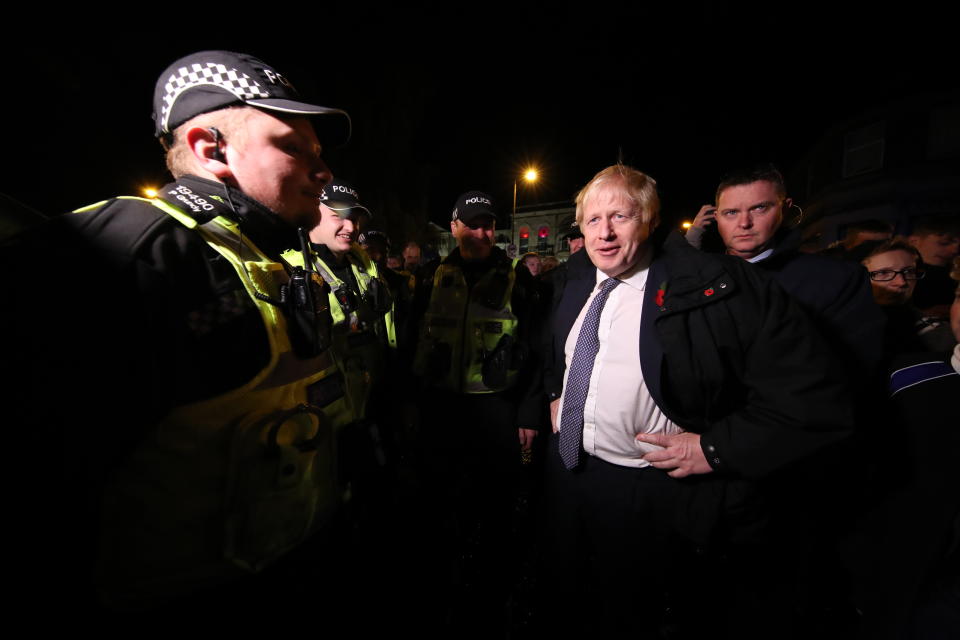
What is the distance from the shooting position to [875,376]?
2086 mm

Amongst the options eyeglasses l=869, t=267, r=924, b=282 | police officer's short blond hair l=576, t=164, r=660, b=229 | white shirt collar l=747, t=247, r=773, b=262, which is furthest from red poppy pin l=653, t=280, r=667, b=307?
A: eyeglasses l=869, t=267, r=924, b=282

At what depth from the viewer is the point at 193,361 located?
3.53 feet

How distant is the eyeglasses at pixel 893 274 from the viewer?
2582 mm

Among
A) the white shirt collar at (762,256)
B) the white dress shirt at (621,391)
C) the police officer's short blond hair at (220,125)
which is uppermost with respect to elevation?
the police officer's short blond hair at (220,125)

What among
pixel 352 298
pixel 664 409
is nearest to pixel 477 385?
pixel 352 298

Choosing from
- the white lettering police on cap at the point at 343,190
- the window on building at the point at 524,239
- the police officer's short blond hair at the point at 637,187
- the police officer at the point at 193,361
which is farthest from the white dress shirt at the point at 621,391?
the window on building at the point at 524,239

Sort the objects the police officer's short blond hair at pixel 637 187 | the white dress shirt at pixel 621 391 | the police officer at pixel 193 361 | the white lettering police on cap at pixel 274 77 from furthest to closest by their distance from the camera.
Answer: the police officer's short blond hair at pixel 637 187 < the white dress shirt at pixel 621 391 < the white lettering police on cap at pixel 274 77 < the police officer at pixel 193 361

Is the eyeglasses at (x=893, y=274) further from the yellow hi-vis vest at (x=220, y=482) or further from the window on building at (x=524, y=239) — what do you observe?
the window on building at (x=524, y=239)

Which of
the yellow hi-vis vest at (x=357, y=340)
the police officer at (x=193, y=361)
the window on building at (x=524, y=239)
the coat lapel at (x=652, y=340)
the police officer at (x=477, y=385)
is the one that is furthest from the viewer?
the window on building at (x=524, y=239)

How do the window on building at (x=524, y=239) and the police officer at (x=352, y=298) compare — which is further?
the window on building at (x=524, y=239)

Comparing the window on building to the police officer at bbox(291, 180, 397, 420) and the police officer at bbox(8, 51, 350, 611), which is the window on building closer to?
the police officer at bbox(291, 180, 397, 420)

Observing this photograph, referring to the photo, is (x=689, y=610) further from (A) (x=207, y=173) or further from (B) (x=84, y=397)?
(A) (x=207, y=173)

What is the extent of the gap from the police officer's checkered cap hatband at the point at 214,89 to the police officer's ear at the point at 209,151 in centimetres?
8

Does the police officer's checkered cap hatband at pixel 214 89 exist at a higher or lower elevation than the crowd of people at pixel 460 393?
higher
